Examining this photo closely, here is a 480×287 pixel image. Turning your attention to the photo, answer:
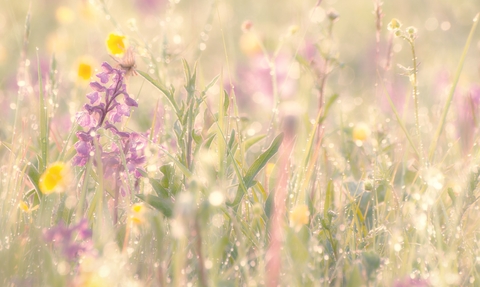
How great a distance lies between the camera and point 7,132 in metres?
2.42

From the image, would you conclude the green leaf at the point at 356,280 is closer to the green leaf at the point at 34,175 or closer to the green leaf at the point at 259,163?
the green leaf at the point at 259,163

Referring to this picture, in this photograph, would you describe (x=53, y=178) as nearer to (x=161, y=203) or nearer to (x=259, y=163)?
Answer: (x=161, y=203)

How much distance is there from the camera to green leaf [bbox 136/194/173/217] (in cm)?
152

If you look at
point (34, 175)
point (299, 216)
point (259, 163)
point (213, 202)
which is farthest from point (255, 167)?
point (34, 175)

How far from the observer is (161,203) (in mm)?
1528

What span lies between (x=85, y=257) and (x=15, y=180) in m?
0.52

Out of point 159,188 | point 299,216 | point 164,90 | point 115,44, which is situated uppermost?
point 115,44

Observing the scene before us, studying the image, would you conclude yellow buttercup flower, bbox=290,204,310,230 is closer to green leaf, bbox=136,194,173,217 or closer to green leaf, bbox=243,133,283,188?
green leaf, bbox=243,133,283,188

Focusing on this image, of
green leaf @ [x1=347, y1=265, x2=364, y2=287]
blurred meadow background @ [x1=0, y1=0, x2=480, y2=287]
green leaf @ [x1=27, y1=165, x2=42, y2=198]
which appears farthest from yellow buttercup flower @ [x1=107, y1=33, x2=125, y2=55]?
green leaf @ [x1=347, y1=265, x2=364, y2=287]

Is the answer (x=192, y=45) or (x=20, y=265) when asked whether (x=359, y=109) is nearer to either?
(x=192, y=45)

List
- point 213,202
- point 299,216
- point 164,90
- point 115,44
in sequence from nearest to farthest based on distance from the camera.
→ point 213,202
point 299,216
point 164,90
point 115,44

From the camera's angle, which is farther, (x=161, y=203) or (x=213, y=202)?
(x=161, y=203)

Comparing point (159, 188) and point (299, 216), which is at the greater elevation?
point (159, 188)

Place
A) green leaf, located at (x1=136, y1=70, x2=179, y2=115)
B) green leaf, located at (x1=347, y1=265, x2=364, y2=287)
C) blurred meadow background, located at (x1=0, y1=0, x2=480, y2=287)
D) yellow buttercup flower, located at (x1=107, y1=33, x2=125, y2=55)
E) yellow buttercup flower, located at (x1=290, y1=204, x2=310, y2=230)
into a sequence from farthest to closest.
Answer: yellow buttercup flower, located at (x1=107, y1=33, x2=125, y2=55)
green leaf, located at (x1=136, y1=70, x2=179, y2=115)
yellow buttercup flower, located at (x1=290, y1=204, x2=310, y2=230)
blurred meadow background, located at (x1=0, y1=0, x2=480, y2=287)
green leaf, located at (x1=347, y1=265, x2=364, y2=287)
